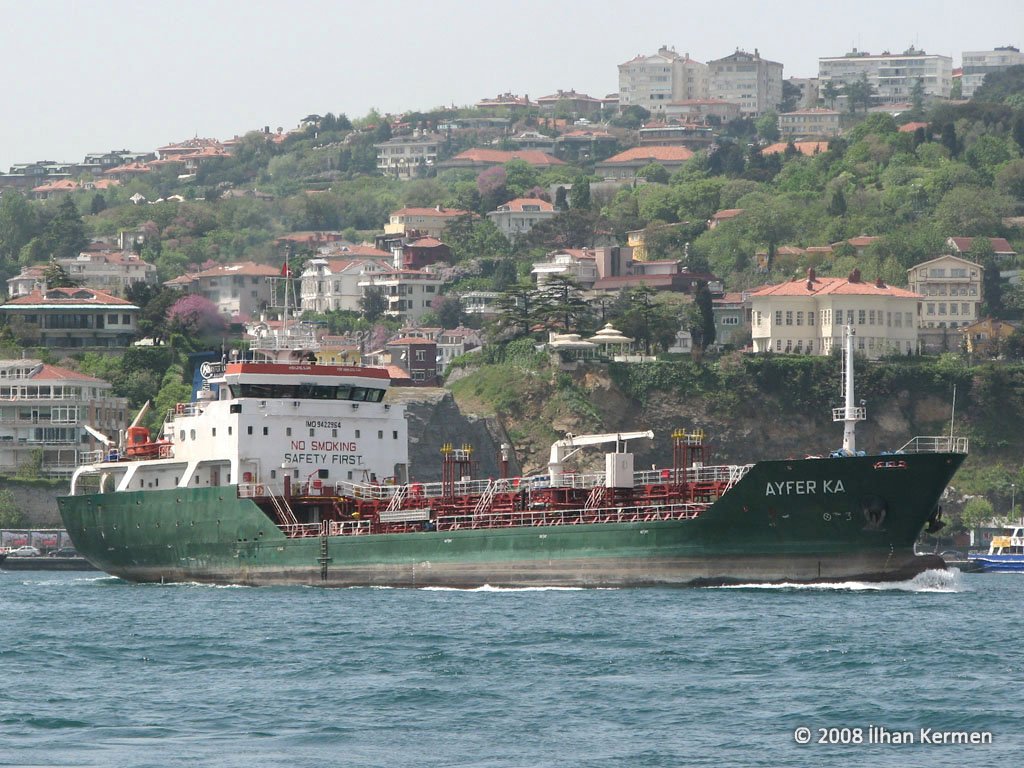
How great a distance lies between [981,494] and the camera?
106188 millimetres

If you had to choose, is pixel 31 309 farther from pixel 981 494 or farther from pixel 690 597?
pixel 690 597

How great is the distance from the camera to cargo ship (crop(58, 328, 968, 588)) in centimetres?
4956

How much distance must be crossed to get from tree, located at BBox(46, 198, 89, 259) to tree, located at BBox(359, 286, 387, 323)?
2692 cm

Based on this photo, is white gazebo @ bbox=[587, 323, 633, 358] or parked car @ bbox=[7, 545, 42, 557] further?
white gazebo @ bbox=[587, 323, 633, 358]

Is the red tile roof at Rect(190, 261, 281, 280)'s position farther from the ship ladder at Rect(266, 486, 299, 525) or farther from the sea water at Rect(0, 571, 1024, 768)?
the sea water at Rect(0, 571, 1024, 768)

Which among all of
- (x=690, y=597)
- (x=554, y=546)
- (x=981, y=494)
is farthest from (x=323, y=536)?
(x=981, y=494)

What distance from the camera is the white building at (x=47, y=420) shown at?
10144 centimetres

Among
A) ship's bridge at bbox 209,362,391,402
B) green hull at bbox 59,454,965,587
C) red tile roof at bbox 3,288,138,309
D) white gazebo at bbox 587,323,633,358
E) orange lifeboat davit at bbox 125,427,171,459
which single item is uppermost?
red tile roof at bbox 3,288,138,309

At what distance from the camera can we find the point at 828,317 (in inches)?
4776

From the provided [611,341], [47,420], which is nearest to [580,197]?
[611,341]

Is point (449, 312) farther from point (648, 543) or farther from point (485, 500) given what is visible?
point (648, 543)

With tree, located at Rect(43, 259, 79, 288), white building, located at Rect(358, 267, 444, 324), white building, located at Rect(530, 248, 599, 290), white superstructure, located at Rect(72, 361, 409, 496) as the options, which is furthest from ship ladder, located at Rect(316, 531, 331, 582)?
white building, located at Rect(358, 267, 444, 324)

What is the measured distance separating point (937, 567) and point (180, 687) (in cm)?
2258

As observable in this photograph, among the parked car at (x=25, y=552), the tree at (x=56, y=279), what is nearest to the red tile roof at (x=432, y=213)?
the tree at (x=56, y=279)
